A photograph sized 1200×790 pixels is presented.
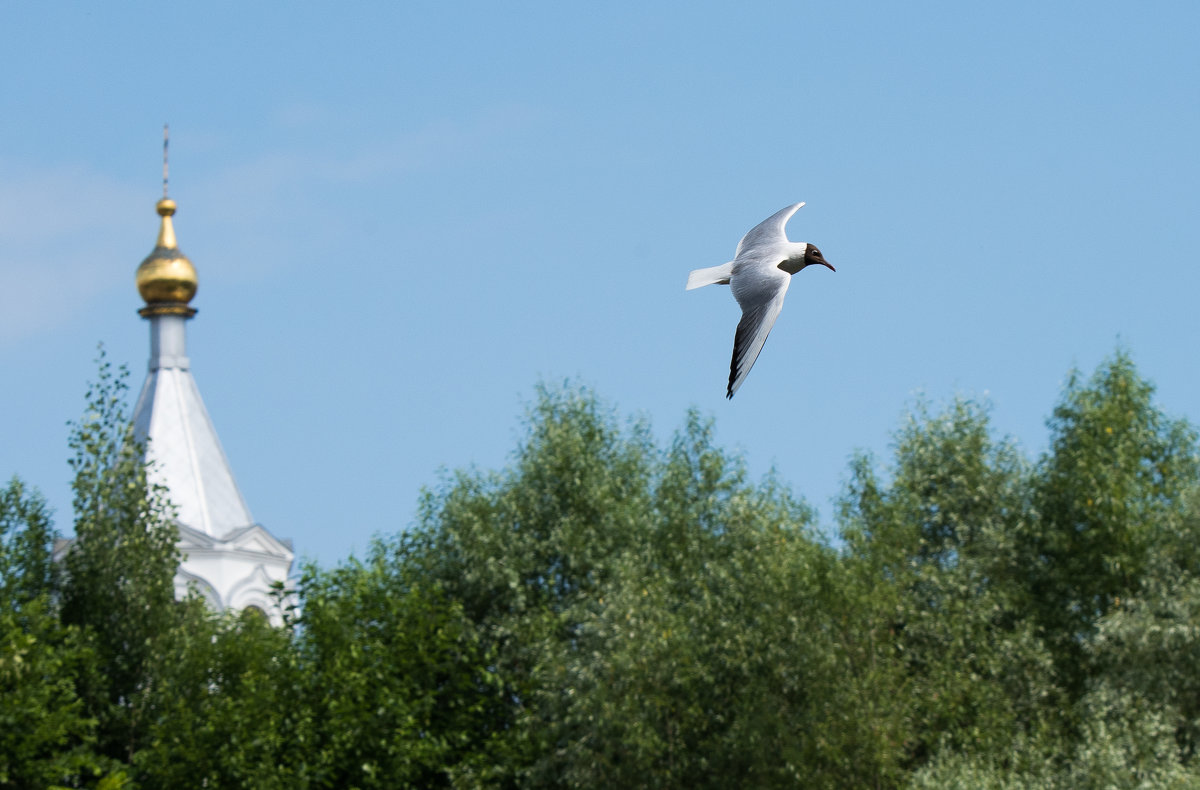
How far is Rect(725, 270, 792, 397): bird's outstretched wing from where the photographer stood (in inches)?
440

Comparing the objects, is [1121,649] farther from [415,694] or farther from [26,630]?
[26,630]

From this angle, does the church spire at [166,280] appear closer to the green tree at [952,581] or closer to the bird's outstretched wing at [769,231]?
Result: the green tree at [952,581]

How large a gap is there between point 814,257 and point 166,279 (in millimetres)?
51469

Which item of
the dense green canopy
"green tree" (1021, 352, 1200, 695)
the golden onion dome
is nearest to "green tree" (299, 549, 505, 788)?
the dense green canopy

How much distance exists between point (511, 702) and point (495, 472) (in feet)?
19.6

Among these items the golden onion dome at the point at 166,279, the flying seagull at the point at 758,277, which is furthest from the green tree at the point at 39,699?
the golden onion dome at the point at 166,279

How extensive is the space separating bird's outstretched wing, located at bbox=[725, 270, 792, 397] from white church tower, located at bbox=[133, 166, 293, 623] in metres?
43.8

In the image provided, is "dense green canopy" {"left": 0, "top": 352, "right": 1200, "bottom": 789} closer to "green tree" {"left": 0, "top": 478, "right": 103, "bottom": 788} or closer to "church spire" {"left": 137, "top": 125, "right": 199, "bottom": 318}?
"green tree" {"left": 0, "top": 478, "right": 103, "bottom": 788}

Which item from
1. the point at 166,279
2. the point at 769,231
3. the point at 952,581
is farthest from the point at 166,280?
the point at 769,231

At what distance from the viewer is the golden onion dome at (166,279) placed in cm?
6244

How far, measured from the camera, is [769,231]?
14.9m

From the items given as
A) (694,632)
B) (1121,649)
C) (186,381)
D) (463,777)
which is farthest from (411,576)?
(186,381)

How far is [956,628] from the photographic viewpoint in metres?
34.2

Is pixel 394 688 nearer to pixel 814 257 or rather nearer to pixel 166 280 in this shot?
pixel 814 257
